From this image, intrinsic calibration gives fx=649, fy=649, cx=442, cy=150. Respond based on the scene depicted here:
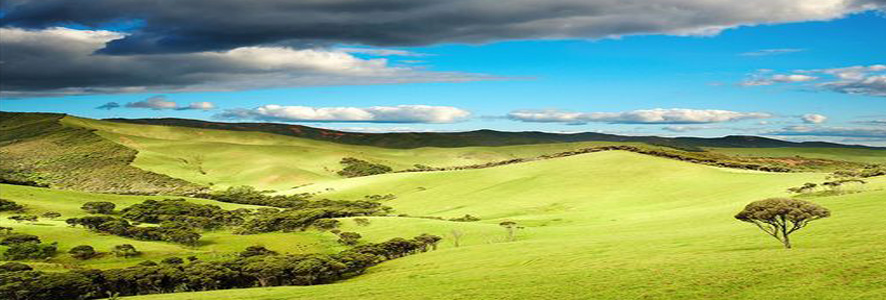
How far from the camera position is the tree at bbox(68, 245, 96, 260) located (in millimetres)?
136625

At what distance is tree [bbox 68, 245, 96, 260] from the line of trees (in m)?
22.5

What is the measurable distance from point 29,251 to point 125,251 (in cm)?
1769

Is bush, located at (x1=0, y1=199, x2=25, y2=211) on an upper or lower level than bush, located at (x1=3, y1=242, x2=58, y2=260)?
upper

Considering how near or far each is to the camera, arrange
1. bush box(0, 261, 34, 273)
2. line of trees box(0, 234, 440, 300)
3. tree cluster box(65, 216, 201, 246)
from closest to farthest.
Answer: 1. line of trees box(0, 234, 440, 300)
2. bush box(0, 261, 34, 273)
3. tree cluster box(65, 216, 201, 246)

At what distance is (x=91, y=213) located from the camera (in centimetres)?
19825

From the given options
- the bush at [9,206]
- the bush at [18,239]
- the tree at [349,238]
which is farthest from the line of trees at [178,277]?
the bush at [9,206]

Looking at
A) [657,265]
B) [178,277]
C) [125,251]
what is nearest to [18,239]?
[125,251]

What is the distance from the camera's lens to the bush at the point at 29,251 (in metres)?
131

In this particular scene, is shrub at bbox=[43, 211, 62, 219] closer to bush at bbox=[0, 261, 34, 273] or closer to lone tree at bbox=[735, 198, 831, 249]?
bush at bbox=[0, 261, 34, 273]

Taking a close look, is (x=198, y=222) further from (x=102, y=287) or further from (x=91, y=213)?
(x=102, y=287)

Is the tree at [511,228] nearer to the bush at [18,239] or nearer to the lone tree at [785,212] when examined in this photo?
the lone tree at [785,212]

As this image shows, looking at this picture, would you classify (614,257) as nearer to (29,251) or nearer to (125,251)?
(125,251)

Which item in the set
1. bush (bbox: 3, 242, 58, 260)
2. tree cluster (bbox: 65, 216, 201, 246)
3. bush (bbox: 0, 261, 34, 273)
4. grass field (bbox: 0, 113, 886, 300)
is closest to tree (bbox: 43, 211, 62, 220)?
tree cluster (bbox: 65, 216, 201, 246)

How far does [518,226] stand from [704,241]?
222 ft
